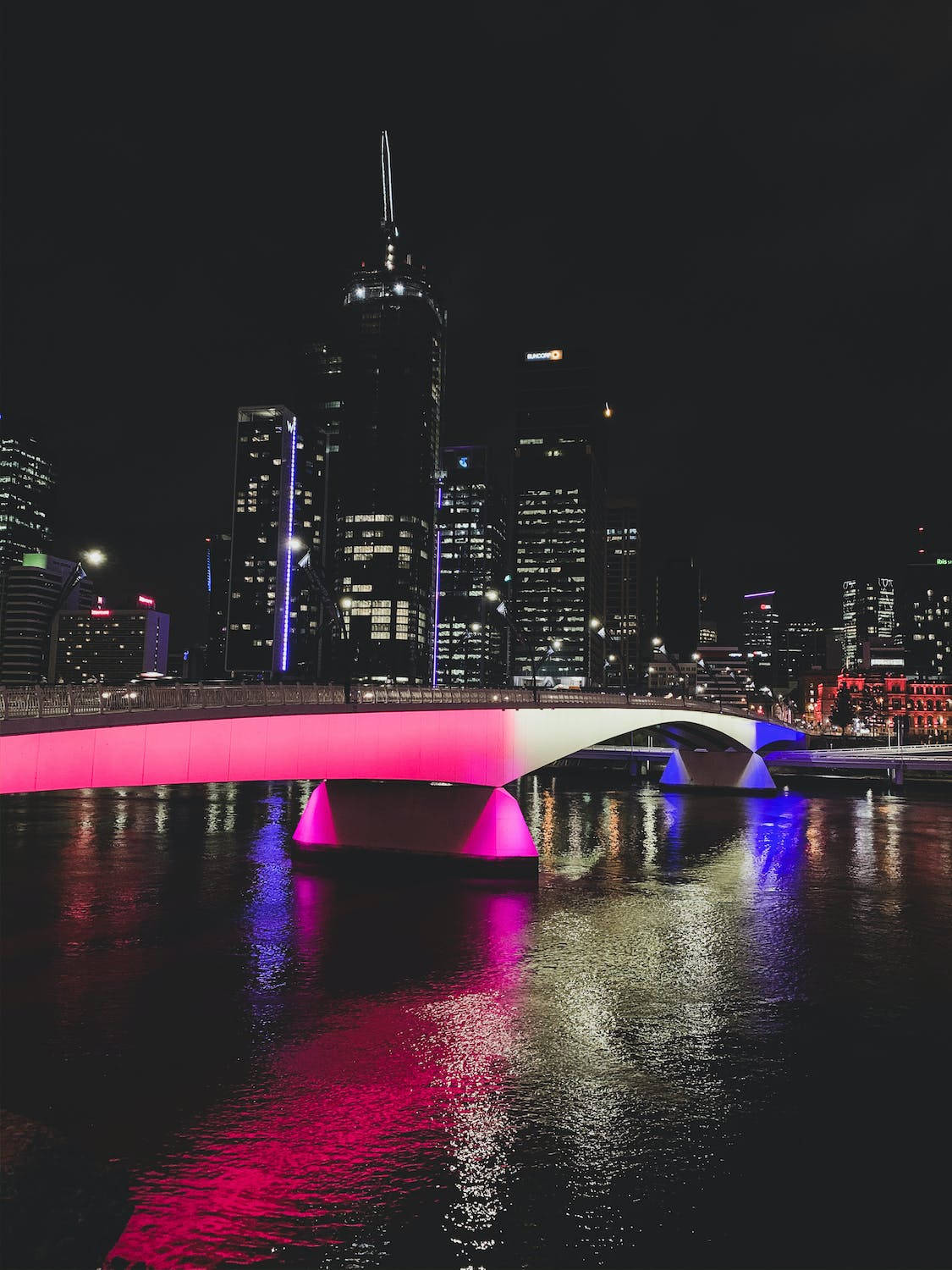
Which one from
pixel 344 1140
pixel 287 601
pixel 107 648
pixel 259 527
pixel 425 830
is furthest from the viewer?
pixel 259 527

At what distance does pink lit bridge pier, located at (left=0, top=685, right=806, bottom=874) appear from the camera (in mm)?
17562

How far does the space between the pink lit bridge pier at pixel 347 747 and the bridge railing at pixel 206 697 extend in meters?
0.04

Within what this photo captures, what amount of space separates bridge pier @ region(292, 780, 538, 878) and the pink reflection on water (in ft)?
44.4

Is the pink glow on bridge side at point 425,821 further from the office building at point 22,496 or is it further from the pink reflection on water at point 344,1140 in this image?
the office building at point 22,496

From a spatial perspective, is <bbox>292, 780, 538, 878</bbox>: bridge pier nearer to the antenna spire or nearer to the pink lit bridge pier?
the pink lit bridge pier

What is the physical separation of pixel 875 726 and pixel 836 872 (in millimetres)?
161123

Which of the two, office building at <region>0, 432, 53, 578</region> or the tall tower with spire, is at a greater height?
the tall tower with spire

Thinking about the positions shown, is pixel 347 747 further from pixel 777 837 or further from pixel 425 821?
pixel 777 837

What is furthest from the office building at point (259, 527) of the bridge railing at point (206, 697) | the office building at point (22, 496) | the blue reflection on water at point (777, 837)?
the bridge railing at point (206, 697)

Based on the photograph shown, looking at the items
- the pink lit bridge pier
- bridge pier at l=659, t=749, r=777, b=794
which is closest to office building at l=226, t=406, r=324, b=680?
bridge pier at l=659, t=749, r=777, b=794

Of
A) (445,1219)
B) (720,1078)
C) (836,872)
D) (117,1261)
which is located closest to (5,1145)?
(117,1261)

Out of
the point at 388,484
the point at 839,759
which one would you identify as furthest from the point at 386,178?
the point at 839,759

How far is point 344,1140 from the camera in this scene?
15.1 meters

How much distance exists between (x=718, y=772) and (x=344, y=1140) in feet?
231
